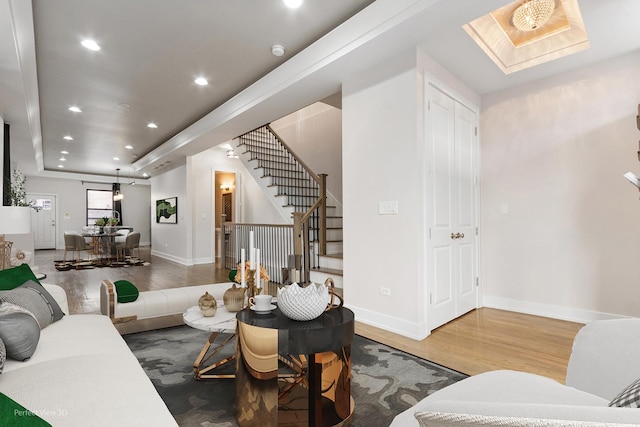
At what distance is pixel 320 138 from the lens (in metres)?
7.58

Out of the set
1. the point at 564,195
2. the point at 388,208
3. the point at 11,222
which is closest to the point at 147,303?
the point at 11,222

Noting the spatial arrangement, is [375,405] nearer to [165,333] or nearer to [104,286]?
[165,333]

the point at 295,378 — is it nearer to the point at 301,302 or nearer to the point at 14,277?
the point at 301,302

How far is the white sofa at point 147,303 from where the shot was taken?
119 inches

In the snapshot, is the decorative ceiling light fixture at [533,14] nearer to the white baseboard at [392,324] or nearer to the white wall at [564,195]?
the white wall at [564,195]

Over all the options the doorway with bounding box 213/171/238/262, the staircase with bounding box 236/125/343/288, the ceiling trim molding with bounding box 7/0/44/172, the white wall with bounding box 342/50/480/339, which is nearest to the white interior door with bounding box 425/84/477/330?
the white wall with bounding box 342/50/480/339

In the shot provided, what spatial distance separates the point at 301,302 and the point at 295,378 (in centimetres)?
41

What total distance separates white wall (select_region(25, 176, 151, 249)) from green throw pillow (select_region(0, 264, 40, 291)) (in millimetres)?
12551

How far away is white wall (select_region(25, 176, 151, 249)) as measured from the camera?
40.0ft

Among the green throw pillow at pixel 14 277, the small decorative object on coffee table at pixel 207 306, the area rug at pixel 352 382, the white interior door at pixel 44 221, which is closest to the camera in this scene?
the area rug at pixel 352 382

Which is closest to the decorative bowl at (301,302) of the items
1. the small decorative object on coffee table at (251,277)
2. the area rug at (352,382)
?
the small decorative object on coffee table at (251,277)

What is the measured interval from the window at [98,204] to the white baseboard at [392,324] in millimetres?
13182

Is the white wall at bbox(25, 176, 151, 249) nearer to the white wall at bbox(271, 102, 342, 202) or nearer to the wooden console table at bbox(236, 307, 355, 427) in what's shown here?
the white wall at bbox(271, 102, 342, 202)

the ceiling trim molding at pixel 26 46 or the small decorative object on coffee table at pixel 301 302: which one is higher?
the ceiling trim molding at pixel 26 46
